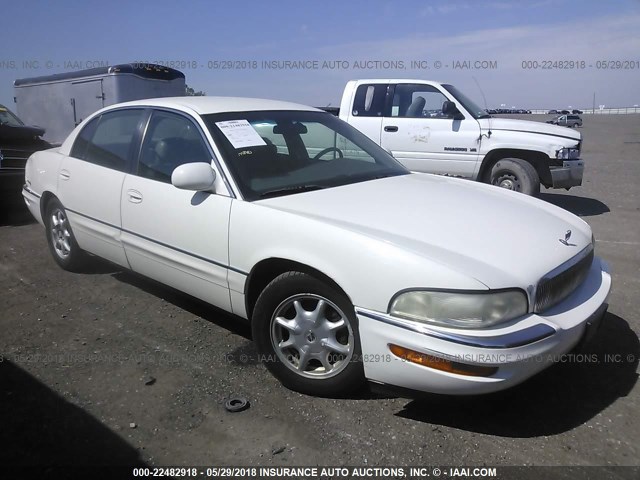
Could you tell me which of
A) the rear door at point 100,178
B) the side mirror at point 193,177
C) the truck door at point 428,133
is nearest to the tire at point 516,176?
the truck door at point 428,133

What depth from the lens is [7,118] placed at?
28.4ft

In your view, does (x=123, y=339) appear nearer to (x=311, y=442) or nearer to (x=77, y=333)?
(x=77, y=333)

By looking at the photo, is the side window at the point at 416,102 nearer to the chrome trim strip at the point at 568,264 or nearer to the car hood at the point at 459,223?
the car hood at the point at 459,223

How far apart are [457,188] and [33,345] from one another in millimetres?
2986

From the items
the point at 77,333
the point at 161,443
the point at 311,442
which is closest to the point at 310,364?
the point at 311,442

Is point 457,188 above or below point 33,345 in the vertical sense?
above

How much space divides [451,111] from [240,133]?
16.9 ft

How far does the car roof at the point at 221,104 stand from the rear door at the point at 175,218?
99 millimetres

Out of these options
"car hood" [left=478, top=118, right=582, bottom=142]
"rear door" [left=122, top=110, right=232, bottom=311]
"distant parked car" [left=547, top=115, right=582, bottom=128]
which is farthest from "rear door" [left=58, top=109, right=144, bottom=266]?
"distant parked car" [left=547, top=115, right=582, bottom=128]

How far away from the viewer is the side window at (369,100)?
8071 mm

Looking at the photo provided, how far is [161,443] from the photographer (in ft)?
8.18

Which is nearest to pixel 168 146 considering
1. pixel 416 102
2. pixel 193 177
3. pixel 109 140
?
pixel 193 177

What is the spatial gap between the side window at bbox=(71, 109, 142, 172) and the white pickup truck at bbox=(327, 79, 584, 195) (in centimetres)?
456

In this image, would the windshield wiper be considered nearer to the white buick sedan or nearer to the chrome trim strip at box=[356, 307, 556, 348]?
the white buick sedan
